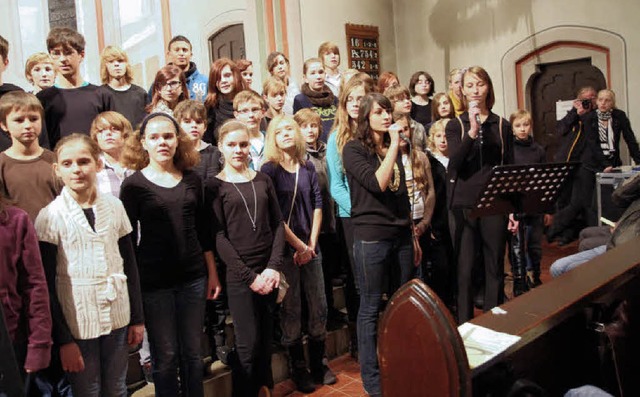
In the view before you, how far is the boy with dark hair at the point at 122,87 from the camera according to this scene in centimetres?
393

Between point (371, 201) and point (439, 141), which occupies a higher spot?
point (439, 141)

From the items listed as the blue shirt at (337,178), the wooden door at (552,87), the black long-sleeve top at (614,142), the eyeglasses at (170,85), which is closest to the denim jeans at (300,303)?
the blue shirt at (337,178)

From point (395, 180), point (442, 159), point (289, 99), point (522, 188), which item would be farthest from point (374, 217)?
point (289, 99)

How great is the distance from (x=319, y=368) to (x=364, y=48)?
18.5 ft

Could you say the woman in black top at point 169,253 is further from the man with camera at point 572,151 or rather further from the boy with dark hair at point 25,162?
the man with camera at point 572,151

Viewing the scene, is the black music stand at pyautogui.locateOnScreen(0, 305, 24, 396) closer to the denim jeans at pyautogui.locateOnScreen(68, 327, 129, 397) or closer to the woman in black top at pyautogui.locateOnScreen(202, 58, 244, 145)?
the denim jeans at pyautogui.locateOnScreen(68, 327, 129, 397)

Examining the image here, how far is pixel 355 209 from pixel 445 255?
139 cm

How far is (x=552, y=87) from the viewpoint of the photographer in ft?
25.1

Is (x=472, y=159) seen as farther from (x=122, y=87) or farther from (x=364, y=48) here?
(x=364, y=48)

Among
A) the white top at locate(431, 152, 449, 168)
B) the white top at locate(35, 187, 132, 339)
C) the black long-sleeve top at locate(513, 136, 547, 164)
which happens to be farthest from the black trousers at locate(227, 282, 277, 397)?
the black long-sleeve top at locate(513, 136, 547, 164)

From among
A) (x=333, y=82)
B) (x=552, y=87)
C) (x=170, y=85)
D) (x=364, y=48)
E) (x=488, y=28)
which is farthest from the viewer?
(x=364, y=48)

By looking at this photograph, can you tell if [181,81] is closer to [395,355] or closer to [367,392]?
[367,392]

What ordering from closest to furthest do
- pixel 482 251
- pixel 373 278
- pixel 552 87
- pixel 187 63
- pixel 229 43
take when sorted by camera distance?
pixel 373 278 < pixel 482 251 < pixel 187 63 < pixel 552 87 < pixel 229 43

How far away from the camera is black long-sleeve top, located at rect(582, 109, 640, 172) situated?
6.61 m
